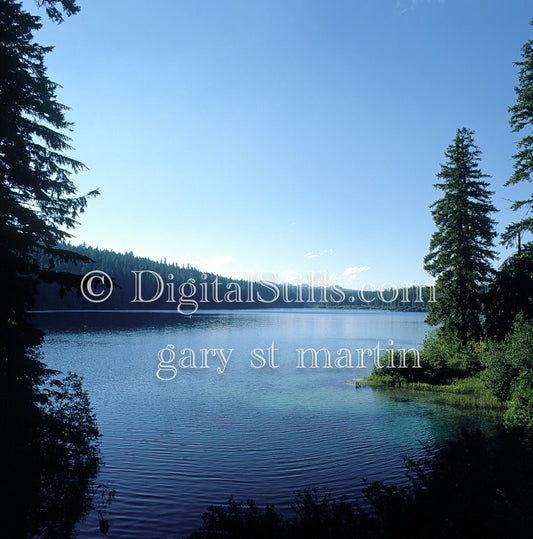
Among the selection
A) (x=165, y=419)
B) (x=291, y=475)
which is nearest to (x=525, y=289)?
(x=291, y=475)

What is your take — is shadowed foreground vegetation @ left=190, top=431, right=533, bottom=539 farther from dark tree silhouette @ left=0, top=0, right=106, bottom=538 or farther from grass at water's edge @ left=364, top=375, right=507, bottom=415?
grass at water's edge @ left=364, top=375, right=507, bottom=415

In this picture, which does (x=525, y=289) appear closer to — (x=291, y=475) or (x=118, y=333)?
(x=291, y=475)

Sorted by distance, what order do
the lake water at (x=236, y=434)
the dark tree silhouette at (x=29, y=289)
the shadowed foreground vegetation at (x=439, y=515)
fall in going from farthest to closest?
the lake water at (x=236, y=434) < the dark tree silhouette at (x=29, y=289) < the shadowed foreground vegetation at (x=439, y=515)

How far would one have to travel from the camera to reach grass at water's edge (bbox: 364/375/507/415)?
2489 centimetres

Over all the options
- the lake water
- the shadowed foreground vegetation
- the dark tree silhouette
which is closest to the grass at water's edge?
the lake water

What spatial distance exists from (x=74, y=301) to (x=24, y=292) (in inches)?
5213

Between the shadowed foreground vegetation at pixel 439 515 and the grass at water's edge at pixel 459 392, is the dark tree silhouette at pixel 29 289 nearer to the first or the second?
the shadowed foreground vegetation at pixel 439 515

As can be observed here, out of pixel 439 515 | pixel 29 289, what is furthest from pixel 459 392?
pixel 29 289

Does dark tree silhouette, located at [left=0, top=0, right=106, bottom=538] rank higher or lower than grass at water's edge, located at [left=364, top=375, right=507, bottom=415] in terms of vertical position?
higher

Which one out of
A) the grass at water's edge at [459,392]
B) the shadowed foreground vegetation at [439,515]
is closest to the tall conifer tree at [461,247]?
the grass at water's edge at [459,392]

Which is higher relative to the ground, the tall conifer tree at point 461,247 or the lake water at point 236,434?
the tall conifer tree at point 461,247

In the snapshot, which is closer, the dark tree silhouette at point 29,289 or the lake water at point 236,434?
the dark tree silhouette at point 29,289

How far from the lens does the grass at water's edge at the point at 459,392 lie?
24.9 metres

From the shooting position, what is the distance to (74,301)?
128 meters
